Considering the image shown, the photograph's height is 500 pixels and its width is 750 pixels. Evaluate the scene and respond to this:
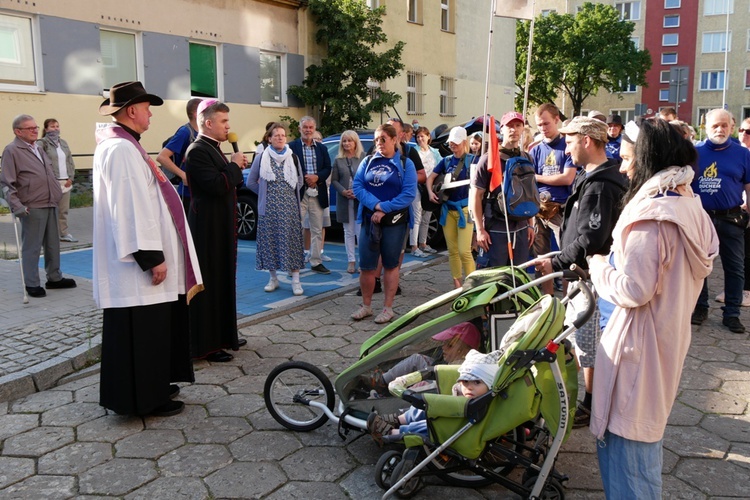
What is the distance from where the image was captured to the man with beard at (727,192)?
608 cm

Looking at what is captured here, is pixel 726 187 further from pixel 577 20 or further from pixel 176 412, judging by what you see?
pixel 577 20

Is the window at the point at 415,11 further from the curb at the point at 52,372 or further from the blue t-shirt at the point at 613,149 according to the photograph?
the curb at the point at 52,372

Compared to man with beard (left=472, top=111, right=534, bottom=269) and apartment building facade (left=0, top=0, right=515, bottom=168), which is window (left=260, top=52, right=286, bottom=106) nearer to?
apartment building facade (left=0, top=0, right=515, bottom=168)

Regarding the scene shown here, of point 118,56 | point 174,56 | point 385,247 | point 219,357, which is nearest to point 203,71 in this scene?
point 174,56

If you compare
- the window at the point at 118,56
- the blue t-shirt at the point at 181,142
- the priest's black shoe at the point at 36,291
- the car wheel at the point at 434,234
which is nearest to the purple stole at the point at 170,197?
the blue t-shirt at the point at 181,142

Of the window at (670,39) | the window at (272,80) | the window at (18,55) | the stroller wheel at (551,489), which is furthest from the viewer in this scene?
the window at (670,39)

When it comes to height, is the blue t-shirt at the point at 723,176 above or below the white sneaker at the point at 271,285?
above

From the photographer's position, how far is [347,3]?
18.2m

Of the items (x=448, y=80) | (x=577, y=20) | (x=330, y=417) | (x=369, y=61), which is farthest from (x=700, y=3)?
(x=330, y=417)

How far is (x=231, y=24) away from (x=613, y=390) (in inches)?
632

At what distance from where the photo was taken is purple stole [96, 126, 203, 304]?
409cm

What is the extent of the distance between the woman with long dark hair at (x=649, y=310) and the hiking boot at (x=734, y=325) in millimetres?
3927

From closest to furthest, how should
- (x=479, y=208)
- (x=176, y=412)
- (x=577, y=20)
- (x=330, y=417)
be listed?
(x=330, y=417) < (x=176, y=412) < (x=479, y=208) < (x=577, y=20)

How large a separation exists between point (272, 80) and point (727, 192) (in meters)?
14.5
